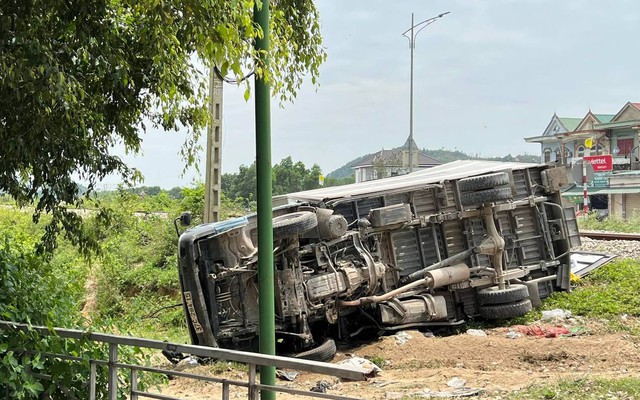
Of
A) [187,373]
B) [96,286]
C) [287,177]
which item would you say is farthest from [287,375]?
[287,177]

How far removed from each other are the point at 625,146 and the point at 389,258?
33857mm

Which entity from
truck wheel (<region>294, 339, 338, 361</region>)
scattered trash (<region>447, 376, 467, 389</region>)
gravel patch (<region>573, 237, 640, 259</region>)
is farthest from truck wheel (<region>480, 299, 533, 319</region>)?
gravel patch (<region>573, 237, 640, 259</region>)

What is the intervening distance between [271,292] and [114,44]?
354 centimetres

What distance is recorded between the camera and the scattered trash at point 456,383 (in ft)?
25.2

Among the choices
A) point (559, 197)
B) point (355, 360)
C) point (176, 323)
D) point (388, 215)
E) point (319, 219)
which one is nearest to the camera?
point (355, 360)

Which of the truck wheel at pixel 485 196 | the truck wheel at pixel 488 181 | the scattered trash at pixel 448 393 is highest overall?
the truck wheel at pixel 488 181

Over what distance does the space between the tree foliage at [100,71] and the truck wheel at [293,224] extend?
6.33 ft

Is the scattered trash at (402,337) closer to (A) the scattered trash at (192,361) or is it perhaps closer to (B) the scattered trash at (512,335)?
(B) the scattered trash at (512,335)

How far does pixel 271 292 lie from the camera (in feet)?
15.8

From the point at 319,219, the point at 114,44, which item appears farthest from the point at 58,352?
the point at 319,219

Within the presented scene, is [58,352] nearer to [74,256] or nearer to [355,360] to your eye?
[355,360]

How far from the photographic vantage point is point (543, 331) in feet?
35.0

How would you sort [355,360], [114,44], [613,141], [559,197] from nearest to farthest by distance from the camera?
[114,44] → [355,360] → [559,197] → [613,141]

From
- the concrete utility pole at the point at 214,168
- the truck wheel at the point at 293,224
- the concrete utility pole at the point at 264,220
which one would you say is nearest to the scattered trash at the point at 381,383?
the truck wheel at the point at 293,224
